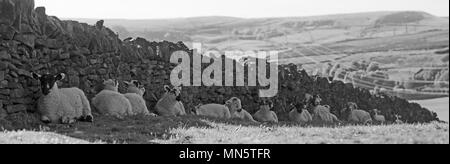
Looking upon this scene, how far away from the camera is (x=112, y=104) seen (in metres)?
15.4

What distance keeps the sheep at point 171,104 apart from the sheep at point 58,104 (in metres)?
3.79

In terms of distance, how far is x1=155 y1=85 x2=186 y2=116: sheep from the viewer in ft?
58.1

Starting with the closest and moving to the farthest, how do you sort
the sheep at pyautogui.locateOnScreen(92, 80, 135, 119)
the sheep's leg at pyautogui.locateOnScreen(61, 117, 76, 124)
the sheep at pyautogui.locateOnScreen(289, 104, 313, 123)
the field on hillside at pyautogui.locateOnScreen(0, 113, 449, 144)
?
the field on hillside at pyautogui.locateOnScreen(0, 113, 449, 144)
the sheep's leg at pyautogui.locateOnScreen(61, 117, 76, 124)
the sheep at pyautogui.locateOnScreen(92, 80, 135, 119)
the sheep at pyautogui.locateOnScreen(289, 104, 313, 123)

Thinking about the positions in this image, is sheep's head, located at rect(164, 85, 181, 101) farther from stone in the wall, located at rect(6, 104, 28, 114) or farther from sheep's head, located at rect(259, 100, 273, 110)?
stone in the wall, located at rect(6, 104, 28, 114)

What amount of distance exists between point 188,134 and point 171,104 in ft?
21.8

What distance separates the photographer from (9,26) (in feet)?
43.0

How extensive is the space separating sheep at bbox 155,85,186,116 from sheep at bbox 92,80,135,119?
2.01 m

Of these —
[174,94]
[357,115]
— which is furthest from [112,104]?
[357,115]

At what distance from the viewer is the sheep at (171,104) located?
17719mm

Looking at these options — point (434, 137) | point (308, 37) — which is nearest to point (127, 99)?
point (434, 137)

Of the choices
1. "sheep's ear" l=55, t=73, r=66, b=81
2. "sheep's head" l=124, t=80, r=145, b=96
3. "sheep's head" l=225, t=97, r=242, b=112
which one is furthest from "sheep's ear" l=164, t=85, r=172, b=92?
"sheep's ear" l=55, t=73, r=66, b=81

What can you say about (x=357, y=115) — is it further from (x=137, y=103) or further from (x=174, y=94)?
(x=137, y=103)
